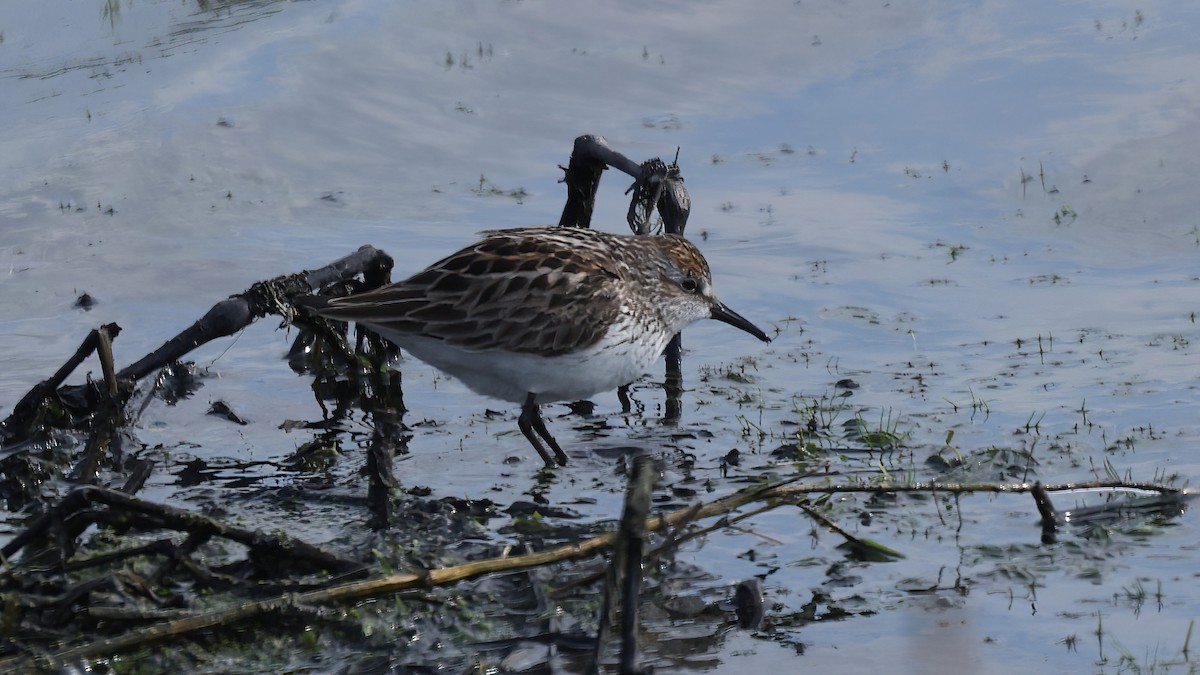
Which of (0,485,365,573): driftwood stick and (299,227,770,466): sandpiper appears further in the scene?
(299,227,770,466): sandpiper

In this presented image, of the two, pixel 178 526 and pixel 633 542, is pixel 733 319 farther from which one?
pixel 633 542

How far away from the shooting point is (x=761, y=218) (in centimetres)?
1488

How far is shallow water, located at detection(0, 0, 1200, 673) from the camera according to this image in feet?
25.3

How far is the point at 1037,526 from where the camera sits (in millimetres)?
7926

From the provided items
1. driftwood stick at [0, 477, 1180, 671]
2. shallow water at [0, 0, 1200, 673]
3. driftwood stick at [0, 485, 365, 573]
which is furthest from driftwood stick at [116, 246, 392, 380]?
driftwood stick at [0, 477, 1180, 671]

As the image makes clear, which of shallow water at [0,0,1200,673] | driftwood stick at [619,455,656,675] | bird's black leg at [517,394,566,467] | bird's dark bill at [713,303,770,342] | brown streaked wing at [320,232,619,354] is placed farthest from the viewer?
bird's dark bill at [713,303,770,342]

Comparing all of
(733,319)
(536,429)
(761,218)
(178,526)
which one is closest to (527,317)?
(536,429)

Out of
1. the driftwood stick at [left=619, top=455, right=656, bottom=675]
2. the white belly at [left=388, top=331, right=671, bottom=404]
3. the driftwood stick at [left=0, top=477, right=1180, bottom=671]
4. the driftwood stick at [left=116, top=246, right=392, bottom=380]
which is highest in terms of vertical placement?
the driftwood stick at [left=116, top=246, right=392, bottom=380]

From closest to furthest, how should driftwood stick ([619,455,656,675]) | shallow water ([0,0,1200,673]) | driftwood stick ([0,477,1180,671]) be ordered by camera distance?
driftwood stick ([619,455,656,675])
driftwood stick ([0,477,1180,671])
shallow water ([0,0,1200,673])

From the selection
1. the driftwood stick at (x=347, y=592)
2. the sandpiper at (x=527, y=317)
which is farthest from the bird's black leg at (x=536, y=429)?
the driftwood stick at (x=347, y=592)

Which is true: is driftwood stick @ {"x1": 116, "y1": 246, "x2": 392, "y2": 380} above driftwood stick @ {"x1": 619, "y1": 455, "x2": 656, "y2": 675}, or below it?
above

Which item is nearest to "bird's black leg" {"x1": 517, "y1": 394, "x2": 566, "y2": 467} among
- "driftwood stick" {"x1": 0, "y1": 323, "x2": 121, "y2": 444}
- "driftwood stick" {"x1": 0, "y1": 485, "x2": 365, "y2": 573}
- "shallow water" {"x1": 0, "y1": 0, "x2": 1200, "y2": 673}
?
"shallow water" {"x1": 0, "y1": 0, "x2": 1200, "y2": 673}

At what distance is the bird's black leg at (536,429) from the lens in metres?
9.31

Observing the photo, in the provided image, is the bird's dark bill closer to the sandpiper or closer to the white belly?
the sandpiper
